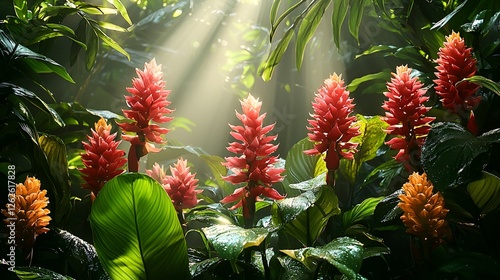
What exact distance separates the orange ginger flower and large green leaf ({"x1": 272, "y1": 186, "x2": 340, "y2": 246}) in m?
0.17

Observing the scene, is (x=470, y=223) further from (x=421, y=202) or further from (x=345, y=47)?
(x=345, y=47)

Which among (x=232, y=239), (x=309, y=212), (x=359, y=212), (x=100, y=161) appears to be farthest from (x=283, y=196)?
(x=100, y=161)

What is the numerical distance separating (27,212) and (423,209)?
2.97ft

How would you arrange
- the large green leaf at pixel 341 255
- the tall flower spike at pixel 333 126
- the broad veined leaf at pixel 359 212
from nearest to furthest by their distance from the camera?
the large green leaf at pixel 341 255 → the tall flower spike at pixel 333 126 → the broad veined leaf at pixel 359 212

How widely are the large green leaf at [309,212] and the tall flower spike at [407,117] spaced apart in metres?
0.29

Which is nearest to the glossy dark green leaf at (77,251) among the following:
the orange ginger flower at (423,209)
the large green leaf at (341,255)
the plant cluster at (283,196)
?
the plant cluster at (283,196)

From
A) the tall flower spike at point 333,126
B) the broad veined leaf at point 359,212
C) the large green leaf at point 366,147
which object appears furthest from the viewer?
the large green leaf at point 366,147

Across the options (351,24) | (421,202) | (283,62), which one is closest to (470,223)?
(421,202)

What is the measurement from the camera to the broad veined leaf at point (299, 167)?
159cm

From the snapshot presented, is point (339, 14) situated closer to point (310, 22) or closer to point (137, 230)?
point (310, 22)

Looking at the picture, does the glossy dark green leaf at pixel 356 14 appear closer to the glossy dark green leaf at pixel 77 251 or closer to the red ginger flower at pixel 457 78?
the red ginger flower at pixel 457 78

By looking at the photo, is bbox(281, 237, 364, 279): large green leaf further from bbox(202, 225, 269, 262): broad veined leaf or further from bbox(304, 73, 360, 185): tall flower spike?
bbox(304, 73, 360, 185): tall flower spike

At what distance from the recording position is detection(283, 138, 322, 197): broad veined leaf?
159 centimetres

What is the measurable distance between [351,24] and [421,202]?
653mm
